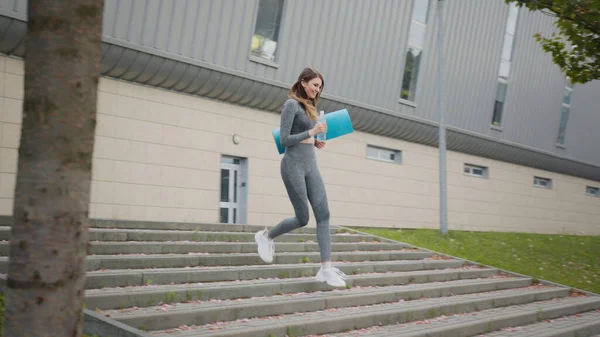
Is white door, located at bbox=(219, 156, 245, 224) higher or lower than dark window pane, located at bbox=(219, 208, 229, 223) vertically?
higher

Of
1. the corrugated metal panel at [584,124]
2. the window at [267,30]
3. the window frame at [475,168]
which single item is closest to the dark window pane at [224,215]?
the window at [267,30]

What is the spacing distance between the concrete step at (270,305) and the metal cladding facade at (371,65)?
6848mm

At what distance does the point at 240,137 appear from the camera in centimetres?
1566

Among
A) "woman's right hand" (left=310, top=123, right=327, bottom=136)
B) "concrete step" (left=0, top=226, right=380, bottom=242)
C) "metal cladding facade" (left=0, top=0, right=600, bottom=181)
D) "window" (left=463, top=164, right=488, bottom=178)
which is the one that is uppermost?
"metal cladding facade" (left=0, top=0, right=600, bottom=181)

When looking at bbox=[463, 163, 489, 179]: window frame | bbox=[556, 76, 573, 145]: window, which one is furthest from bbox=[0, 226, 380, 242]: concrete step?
bbox=[556, 76, 573, 145]: window

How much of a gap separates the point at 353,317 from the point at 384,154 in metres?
13.6

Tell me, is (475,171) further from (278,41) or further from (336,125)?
(336,125)

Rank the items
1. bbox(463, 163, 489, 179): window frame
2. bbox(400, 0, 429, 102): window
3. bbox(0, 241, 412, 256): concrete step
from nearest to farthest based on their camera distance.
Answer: bbox(0, 241, 412, 256): concrete step, bbox(400, 0, 429, 102): window, bbox(463, 163, 489, 179): window frame

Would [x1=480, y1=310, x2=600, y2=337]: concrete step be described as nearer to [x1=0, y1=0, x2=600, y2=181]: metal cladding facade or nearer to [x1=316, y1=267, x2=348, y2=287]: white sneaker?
[x1=316, y1=267, x2=348, y2=287]: white sneaker

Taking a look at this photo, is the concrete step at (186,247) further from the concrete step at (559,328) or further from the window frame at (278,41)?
the window frame at (278,41)

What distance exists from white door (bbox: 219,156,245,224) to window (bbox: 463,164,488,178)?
10.4 meters

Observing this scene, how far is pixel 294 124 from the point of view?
23.3 feet

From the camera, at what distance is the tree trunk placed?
3.07 metres

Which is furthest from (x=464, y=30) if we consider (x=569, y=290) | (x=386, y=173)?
(x=569, y=290)
